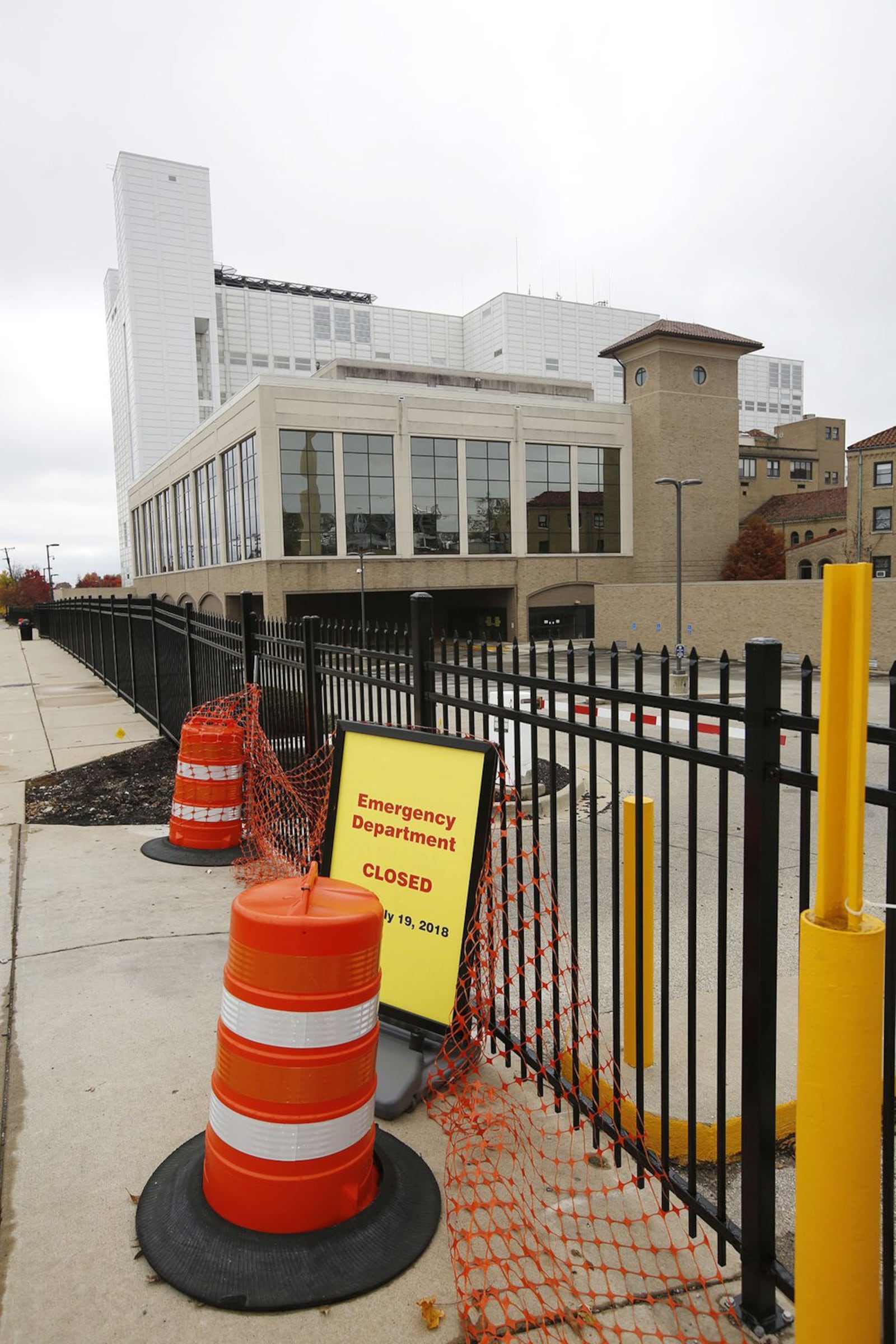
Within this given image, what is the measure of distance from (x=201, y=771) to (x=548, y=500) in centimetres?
4385

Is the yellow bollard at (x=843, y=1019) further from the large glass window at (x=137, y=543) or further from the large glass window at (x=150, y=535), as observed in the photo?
the large glass window at (x=137, y=543)

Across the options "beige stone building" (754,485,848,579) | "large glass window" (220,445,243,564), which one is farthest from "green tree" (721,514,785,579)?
"large glass window" (220,445,243,564)

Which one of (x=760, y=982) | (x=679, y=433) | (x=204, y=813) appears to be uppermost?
(x=679, y=433)

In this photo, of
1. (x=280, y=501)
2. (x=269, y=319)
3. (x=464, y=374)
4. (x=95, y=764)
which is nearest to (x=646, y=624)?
(x=280, y=501)

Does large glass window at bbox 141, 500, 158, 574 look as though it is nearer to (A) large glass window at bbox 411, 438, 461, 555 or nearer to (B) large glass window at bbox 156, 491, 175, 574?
(B) large glass window at bbox 156, 491, 175, 574

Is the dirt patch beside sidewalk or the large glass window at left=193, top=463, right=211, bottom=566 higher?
the large glass window at left=193, top=463, right=211, bottom=566

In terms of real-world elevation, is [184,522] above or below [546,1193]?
above

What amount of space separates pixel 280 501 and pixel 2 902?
38.0 metres

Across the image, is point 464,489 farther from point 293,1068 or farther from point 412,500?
point 293,1068

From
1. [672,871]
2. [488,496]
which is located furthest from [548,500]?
[672,871]

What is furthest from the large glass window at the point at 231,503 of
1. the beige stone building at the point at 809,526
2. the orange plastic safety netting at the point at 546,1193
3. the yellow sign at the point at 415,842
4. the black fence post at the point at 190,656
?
the orange plastic safety netting at the point at 546,1193

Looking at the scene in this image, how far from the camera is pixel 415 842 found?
3916 mm

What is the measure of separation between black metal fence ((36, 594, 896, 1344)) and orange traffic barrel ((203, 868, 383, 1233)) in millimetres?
808

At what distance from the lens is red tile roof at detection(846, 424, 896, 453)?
181 ft
